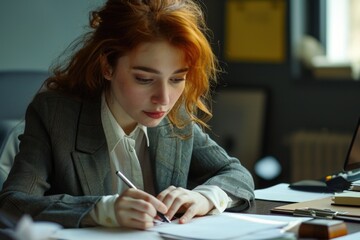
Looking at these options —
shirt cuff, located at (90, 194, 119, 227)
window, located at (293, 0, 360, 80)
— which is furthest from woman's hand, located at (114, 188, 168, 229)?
window, located at (293, 0, 360, 80)

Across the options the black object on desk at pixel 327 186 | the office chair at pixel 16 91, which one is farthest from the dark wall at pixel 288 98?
the black object on desk at pixel 327 186

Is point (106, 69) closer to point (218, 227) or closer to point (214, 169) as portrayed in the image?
point (214, 169)

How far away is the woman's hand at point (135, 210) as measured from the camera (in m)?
1.57

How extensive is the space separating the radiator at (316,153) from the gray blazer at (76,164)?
7.66 ft

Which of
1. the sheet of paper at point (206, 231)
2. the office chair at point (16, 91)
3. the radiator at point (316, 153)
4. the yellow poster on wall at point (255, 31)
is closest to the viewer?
the sheet of paper at point (206, 231)

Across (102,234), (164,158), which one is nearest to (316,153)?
(164,158)

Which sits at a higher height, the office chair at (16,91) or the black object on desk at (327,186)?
the office chair at (16,91)

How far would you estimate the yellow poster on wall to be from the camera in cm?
452

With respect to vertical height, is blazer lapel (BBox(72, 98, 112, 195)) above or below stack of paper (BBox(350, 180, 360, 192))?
above

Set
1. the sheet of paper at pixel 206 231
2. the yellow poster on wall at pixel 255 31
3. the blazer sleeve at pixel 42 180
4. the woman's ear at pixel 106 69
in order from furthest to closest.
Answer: the yellow poster on wall at pixel 255 31 → the woman's ear at pixel 106 69 → the blazer sleeve at pixel 42 180 → the sheet of paper at pixel 206 231

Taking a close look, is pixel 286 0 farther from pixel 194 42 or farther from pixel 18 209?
pixel 18 209

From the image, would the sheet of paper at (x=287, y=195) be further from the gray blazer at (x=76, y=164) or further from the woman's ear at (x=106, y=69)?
the woman's ear at (x=106, y=69)

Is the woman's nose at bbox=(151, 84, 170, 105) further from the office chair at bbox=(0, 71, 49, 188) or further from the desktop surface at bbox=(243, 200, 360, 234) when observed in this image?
the office chair at bbox=(0, 71, 49, 188)

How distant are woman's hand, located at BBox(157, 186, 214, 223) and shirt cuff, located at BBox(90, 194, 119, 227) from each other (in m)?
0.13
